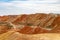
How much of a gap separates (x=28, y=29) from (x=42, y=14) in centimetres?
4190

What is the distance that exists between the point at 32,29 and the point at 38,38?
86.8 ft

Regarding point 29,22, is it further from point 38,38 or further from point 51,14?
point 38,38

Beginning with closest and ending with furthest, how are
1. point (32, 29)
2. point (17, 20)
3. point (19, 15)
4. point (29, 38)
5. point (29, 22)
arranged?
point (29, 38) < point (32, 29) < point (29, 22) < point (17, 20) < point (19, 15)

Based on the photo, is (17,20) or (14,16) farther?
(14,16)

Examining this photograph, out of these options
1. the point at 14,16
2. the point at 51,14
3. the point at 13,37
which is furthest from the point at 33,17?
the point at 13,37

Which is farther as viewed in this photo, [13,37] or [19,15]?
[19,15]

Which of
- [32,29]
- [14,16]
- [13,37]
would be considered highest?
[13,37]

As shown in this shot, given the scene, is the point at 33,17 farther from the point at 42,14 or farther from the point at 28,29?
the point at 28,29

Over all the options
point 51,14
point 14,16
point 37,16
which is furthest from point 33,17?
point 14,16

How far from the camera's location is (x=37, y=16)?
10419cm

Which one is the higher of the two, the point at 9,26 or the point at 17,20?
the point at 9,26

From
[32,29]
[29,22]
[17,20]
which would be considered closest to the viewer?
[32,29]

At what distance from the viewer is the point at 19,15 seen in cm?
11369

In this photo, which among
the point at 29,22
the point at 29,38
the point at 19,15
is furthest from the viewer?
the point at 19,15
